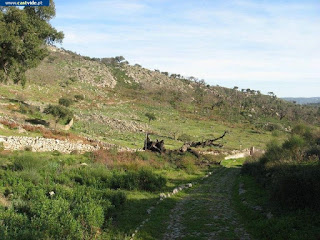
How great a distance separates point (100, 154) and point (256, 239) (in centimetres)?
1724

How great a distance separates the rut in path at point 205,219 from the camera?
1029 centimetres

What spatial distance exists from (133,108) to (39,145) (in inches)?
2417

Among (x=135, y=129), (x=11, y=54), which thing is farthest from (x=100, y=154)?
(x=135, y=129)

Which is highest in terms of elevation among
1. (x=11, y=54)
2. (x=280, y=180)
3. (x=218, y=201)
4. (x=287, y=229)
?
(x=11, y=54)

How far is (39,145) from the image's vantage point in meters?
25.9

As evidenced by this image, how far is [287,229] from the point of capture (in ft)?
31.2

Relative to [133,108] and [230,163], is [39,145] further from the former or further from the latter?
[133,108]

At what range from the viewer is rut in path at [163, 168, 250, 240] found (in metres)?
10.3

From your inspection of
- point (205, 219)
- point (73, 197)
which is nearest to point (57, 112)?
point (73, 197)

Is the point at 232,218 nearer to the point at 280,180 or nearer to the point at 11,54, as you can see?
the point at 280,180

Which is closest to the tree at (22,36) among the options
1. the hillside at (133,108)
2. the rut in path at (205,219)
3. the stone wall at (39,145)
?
the hillside at (133,108)

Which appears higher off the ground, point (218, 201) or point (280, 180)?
point (280, 180)

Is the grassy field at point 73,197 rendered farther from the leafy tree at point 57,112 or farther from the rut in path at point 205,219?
the leafy tree at point 57,112

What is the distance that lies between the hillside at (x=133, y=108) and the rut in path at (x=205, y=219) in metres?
20.3
